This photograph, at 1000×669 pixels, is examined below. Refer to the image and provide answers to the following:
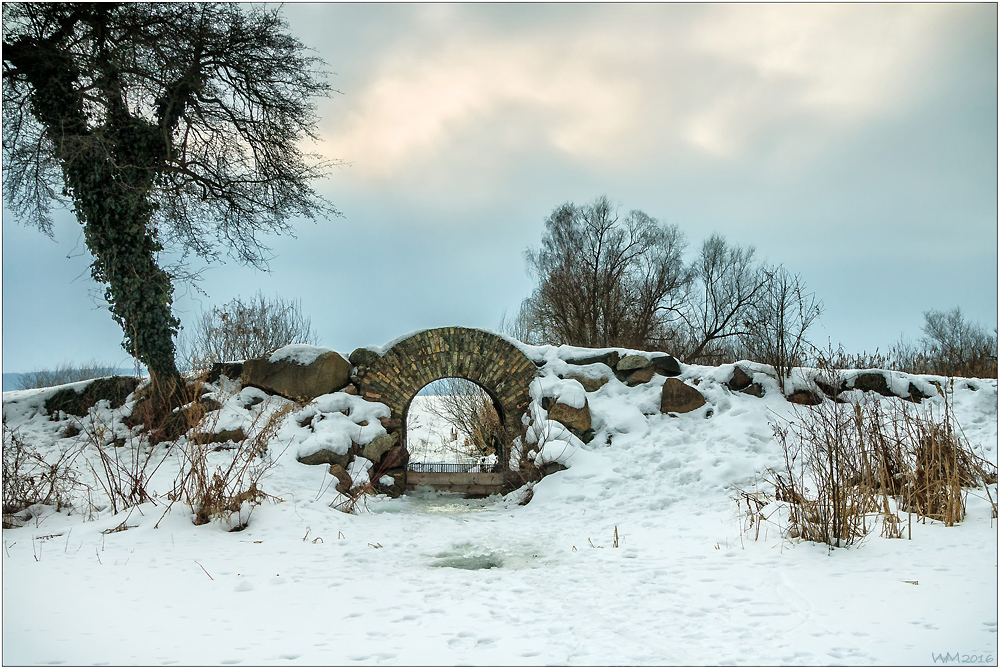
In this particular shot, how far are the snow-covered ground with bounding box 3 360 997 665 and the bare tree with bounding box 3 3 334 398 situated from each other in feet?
12.3

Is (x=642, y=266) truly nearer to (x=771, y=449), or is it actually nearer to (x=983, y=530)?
(x=771, y=449)

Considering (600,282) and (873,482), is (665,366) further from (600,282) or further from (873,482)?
(600,282)

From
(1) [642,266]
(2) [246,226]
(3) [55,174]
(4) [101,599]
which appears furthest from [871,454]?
(1) [642,266]

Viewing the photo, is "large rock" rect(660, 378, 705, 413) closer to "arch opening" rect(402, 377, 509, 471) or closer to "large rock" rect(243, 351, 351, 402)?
"arch opening" rect(402, 377, 509, 471)

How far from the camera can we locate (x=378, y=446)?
316 inches

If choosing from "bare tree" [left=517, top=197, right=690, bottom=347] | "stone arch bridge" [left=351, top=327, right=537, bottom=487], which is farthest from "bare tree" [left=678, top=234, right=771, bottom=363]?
"stone arch bridge" [left=351, top=327, right=537, bottom=487]

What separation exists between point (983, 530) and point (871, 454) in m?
0.95

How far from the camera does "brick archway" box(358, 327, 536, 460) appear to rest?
28.1 ft

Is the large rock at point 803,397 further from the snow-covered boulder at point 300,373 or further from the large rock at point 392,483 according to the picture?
the snow-covered boulder at point 300,373

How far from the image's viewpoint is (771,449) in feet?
26.0

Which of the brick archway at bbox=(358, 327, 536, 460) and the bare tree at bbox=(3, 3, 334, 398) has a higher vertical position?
the bare tree at bbox=(3, 3, 334, 398)

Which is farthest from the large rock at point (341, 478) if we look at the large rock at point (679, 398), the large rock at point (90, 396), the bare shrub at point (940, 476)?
the bare shrub at point (940, 476)

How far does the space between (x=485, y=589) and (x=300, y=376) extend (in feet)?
18.3

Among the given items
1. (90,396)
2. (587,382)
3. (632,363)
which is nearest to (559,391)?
(587,382)
